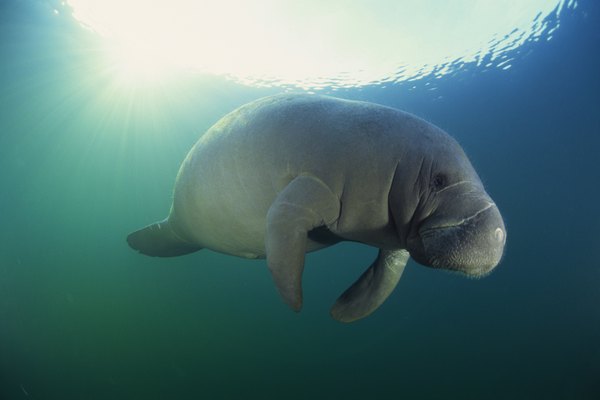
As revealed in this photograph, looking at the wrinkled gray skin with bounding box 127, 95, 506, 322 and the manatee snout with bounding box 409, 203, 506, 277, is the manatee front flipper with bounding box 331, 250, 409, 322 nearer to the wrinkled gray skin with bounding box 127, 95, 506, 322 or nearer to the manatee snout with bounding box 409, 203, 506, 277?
the wrinkled gray skin with bounding box 127, 95, 506, 322

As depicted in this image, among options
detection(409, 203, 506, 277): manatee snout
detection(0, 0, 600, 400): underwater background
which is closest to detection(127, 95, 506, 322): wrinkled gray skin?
detection(409, 203, 506, 277): manatee snout

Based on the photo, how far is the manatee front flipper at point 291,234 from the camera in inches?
92.0

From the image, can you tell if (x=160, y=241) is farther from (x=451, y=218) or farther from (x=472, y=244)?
(x=472, y=244)

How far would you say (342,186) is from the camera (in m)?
2.57

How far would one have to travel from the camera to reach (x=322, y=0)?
1122cm

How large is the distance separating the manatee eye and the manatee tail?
3.91 meters

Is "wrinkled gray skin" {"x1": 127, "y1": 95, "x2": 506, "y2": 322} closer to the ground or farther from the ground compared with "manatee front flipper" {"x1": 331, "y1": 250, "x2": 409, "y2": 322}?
farther from the ground

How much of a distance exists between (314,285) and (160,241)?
68.4 feet

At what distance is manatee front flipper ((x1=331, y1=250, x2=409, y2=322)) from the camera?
359cm

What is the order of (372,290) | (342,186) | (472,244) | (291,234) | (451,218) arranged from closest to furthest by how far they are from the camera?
1. (472,244)
2. (451,218)
3. (291,234)
4. (342,186)
5. (372,290)

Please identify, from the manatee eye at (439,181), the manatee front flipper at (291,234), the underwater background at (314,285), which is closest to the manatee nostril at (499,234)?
the manatee eye at (439,181)

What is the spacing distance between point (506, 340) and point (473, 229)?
72.2ft

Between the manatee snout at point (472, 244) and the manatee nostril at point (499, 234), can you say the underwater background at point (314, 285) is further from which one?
the manatee nostril at point (499, 234)

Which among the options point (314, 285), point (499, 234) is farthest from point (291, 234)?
point (314, 285)
